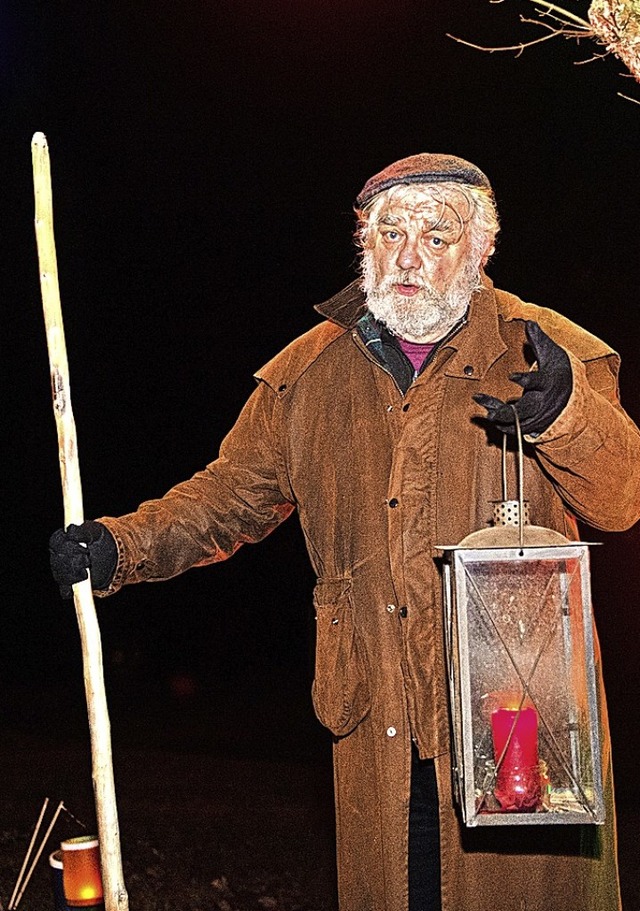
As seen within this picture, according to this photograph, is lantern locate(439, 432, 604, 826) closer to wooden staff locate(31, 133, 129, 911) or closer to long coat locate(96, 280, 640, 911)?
long coat locate(96, 280, 640, 911)

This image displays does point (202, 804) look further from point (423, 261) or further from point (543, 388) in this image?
point (543, 388)

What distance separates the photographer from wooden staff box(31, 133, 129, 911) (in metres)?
2.67

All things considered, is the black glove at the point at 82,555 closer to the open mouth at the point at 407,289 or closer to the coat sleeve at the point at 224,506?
the coat sleeve at the point at 224,506

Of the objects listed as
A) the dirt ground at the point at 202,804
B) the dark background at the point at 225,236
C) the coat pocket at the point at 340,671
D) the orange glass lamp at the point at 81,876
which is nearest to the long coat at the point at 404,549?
the coat pocket at the point at 340,671

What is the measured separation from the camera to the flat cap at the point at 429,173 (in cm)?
306

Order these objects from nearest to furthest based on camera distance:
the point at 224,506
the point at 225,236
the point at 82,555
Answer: the point at 82,555
the point at 224,506
the point at 225,236

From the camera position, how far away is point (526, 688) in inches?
96.1

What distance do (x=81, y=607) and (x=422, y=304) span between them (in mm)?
1027

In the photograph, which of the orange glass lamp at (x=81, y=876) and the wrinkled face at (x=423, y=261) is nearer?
the wrinkled face at (x=423, y=261)

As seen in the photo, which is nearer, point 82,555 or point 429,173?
point 82,555

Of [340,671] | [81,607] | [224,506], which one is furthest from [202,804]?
[81,607]

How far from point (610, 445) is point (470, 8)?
6.33 metres

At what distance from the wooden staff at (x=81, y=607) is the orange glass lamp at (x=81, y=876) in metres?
1.55

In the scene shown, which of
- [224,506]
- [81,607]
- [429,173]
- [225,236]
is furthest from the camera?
[225,236]
